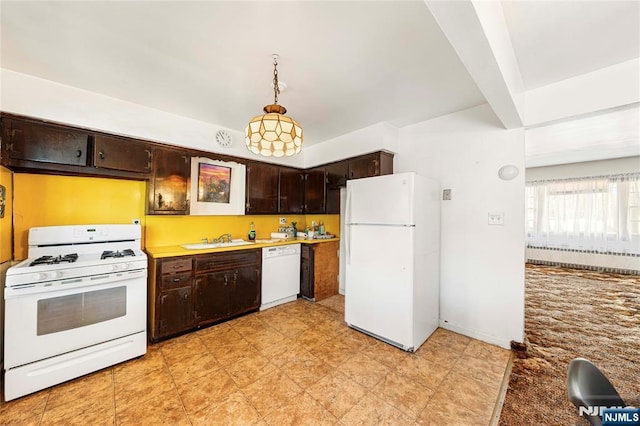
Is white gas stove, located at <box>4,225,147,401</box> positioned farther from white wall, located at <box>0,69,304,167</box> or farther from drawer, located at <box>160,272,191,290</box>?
white wall, located at <box>0,69,304,167</box>

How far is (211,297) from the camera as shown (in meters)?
2.97

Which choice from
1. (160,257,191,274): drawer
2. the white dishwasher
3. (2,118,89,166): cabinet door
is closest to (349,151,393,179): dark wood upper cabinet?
the white dishwasher

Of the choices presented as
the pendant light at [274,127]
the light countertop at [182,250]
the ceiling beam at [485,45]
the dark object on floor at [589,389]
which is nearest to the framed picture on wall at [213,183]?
the light countertop at [182,250]

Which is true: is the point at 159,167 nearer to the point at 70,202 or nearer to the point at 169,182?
the point at 169,182

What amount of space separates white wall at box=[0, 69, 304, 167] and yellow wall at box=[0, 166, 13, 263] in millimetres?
592

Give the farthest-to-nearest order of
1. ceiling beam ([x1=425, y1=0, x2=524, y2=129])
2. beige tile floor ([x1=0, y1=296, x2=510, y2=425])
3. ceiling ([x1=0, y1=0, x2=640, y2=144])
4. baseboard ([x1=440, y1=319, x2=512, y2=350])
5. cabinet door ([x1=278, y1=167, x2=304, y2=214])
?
cabinet door ([x1=278, y1=167, x2=304, y2=214]), baseboard ([x1=440, y1=319, x2=512, y2=350]), beige tile floor ([x1=0, y1=296, x2=510, y2=425]), ceiling ([x1=0, y1=0, x2=640, y2=144]), ceiling beam ([x1=425, y1=0, x2=524, y2=129])

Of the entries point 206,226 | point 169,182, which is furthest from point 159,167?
point 206,226

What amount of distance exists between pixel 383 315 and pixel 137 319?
248 cm

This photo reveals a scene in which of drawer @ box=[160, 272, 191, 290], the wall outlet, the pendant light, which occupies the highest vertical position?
the pendant light

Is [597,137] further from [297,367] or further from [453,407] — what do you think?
[297,367]

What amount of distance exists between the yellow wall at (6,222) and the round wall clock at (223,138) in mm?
1959

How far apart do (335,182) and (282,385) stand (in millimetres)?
2776

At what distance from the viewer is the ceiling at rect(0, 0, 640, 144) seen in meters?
1.48

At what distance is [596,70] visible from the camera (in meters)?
2.03
